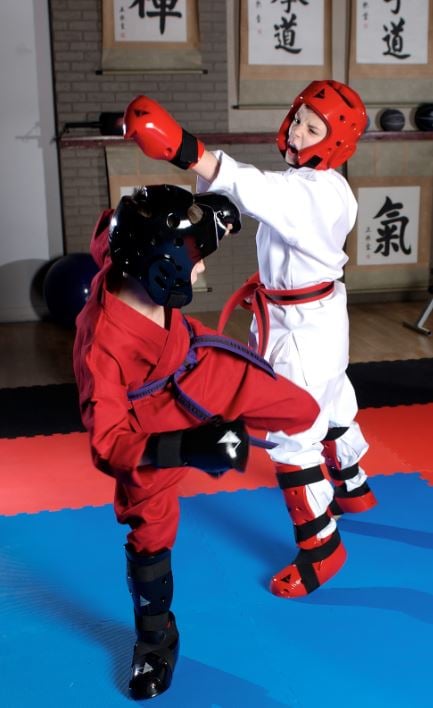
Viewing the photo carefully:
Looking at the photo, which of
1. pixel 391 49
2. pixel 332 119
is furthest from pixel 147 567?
pixel 391 49

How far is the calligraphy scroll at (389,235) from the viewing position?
7.16m

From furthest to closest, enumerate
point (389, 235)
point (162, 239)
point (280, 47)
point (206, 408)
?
point (389, 235)
point (280, 47)
point (206, 408)
point (162, 239)

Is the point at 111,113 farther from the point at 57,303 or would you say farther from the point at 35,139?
the point at 57,303

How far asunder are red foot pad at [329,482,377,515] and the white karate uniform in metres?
0.50

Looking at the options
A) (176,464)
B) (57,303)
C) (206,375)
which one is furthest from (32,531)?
(57,303)

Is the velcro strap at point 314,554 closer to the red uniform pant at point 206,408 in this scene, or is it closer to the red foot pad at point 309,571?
the red foot pad at point 309,571

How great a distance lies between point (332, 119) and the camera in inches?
95.5

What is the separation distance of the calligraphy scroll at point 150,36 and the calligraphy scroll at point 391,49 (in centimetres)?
148

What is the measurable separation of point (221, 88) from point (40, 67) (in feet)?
5.12

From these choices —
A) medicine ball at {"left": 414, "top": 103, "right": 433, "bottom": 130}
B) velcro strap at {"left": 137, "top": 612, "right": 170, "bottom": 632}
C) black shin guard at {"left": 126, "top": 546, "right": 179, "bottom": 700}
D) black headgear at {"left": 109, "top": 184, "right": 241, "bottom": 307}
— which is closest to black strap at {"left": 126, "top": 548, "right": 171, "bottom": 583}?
black shin guard at {"left": 126, "top": 546, "right": 179, "bottom": 700}

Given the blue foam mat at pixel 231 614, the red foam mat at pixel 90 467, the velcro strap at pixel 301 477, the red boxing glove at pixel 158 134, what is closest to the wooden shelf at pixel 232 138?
the red foam mat at pixel 90 467

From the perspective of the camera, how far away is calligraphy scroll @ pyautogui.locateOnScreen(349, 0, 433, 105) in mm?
6805

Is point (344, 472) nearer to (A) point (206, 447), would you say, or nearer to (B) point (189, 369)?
(B) point (189, 369)

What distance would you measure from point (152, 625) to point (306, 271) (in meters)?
1.20
